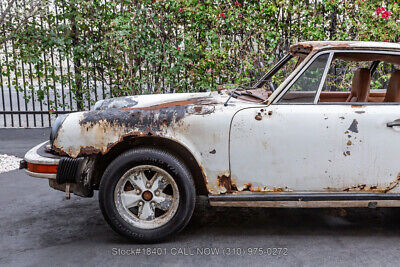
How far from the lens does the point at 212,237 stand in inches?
151

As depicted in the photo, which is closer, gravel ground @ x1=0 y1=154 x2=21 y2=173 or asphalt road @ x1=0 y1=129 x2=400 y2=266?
asphalt road @ x1=0 y1=129 x2=400 y2=266

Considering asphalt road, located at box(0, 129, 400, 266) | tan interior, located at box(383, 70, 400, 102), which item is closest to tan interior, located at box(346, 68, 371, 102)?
tan interior, located at box(383, 70, 400, 102)

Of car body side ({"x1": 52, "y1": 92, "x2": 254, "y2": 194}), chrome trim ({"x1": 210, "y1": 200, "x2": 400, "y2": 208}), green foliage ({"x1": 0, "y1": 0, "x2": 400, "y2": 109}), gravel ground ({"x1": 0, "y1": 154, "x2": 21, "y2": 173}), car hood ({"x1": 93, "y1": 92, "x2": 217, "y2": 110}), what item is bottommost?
gravel ground ({"x1": 0, "y1": 154, "x2": 21, "y2": 173})

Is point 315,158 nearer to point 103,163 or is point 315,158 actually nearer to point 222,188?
point 222,188

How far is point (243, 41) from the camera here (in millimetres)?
8203

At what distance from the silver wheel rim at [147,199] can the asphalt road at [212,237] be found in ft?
0.70

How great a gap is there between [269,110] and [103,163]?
5.00 feet

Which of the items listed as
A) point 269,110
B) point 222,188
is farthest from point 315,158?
point 222,188

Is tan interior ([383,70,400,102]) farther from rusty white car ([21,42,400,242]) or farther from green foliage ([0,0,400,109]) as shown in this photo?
green foliage ([0,0,400,109])

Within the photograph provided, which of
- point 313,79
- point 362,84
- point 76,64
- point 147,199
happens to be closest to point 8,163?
point 76,64

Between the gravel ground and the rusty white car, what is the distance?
2779 millimetres

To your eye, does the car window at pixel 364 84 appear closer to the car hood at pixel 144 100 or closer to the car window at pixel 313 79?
the car window at pixel 313 79

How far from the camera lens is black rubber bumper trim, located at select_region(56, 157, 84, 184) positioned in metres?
3.63

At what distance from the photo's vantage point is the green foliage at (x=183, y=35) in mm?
8047
